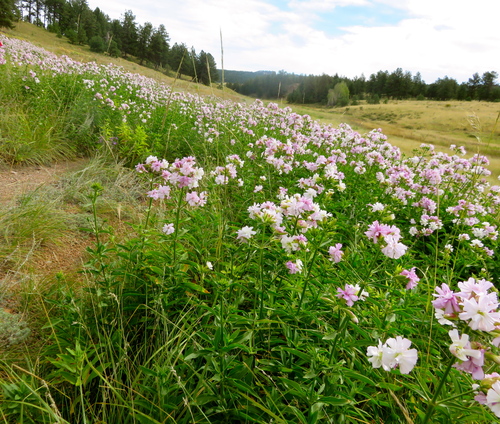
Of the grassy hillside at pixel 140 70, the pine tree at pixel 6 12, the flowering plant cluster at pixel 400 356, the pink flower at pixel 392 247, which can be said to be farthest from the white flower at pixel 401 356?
the pine tree at pixel 6 12

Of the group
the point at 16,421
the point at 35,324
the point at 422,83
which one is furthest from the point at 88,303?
the point at 422,83

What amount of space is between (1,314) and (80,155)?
4.43 m

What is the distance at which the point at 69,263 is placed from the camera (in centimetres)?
285

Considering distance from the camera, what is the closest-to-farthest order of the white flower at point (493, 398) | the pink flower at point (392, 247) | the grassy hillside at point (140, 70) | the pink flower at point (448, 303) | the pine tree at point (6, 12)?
the white flower at point (493, 398) → the pink flower at point (448, 303) → the pink flower at point (392, 247) → the grassy hillside at point (140, 70) → the pine tree at point (6, 12)

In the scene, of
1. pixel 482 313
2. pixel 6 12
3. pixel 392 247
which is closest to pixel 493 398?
pixel 482 313

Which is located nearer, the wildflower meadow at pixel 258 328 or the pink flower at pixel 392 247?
the wildflower meadow at pixel 258 328

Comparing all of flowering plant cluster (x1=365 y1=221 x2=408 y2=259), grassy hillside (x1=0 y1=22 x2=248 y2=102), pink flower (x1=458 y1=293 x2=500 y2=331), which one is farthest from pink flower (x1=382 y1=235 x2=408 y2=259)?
grassy hillside (x1=0 y1=22 x2=248 y2=102)

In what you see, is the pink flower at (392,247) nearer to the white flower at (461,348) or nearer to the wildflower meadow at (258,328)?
the wildflower meadow at (258,328)

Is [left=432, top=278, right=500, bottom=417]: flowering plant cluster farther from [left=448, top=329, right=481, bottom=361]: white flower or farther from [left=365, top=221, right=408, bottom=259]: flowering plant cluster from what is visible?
[left=365, top=221, right=408, bottom=259]: flowering plant cluster

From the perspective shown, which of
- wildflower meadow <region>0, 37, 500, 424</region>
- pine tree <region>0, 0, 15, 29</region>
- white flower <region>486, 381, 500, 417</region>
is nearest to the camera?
white flower <region>486, 381, 500, 417</region>

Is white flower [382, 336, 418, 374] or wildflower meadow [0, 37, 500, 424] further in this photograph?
wildflower meadow [0, 37, 500, 424]

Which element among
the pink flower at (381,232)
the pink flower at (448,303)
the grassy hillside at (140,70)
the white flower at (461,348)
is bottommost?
the white flower at (461,348)

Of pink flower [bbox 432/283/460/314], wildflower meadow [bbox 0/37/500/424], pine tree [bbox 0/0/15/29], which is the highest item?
pine tree [bbox 0/0/15/29]

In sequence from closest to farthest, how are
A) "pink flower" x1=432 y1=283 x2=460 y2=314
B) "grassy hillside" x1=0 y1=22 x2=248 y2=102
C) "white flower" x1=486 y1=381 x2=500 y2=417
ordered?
1. "white flower" x1=486 y1=381 x2=500 y2=417
2. "pink flower" x1=432 y1=283 x2=460 y2=314
3. "grassy hillside" x1=0 y1=22 x2=248 y2=102
